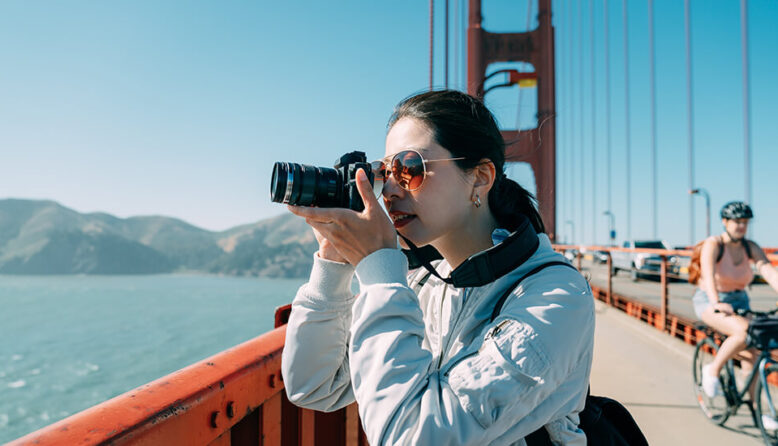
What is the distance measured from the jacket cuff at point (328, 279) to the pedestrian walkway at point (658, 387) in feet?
7.20

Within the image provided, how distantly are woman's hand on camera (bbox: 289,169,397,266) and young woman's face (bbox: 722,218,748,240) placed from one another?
2963 mm

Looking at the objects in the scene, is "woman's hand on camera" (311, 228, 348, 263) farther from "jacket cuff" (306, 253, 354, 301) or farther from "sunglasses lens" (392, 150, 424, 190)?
"sunglasses lens" (392, 150, 424, 190)

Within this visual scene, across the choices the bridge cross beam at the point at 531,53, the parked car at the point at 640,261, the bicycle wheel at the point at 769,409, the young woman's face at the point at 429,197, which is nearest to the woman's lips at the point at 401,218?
the young woman's face at the point at 429,197

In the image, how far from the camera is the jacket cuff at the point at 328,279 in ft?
3.05

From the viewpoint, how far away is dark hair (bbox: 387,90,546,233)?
37.4 inches

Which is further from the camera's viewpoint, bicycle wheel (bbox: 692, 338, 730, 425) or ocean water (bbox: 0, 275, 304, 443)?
ocean water (bbox: 0, 275, 304, 443)

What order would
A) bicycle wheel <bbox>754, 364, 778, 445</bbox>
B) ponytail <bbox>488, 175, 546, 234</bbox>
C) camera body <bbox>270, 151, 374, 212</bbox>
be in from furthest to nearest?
bicycle wheel <bbox>754, 364, 778, 445</bbox>, ponytail <bbox>488, 175, 546, 234</bbox>, camera body <bbox>270, 151, 374, 212</bbox>

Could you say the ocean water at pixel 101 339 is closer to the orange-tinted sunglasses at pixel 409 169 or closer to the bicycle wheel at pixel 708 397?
the bicycle wheel at pixel 708 397

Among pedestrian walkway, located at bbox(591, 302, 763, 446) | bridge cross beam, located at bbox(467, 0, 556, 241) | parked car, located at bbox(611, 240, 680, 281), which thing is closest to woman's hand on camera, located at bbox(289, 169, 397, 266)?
pedestrian walkway, located at bbox(591, 302, 763, 446)

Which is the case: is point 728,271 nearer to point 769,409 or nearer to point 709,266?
point 709,266

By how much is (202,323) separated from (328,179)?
43.5 metres

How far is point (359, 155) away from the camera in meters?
0.99

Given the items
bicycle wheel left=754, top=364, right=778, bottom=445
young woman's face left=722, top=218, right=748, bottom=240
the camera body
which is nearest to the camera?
the camera body

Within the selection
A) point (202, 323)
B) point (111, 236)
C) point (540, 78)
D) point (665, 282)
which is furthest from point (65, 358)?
point (111, 236)
